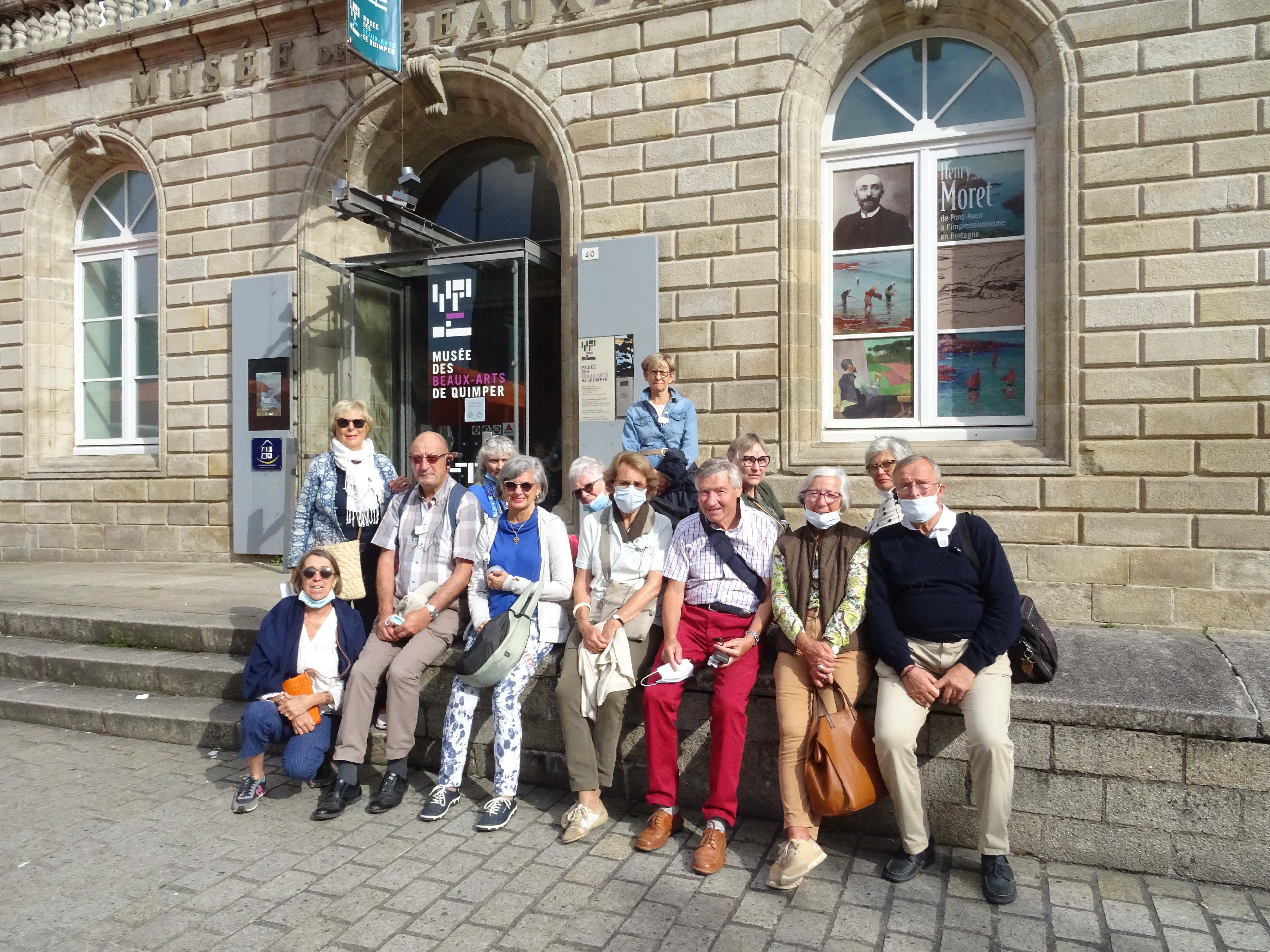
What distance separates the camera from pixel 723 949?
3021 millimetres

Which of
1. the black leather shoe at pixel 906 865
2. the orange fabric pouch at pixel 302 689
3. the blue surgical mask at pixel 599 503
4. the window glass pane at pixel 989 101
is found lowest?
the black leather shoe at pixel 906 865

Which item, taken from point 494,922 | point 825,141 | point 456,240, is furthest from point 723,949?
point 456,240

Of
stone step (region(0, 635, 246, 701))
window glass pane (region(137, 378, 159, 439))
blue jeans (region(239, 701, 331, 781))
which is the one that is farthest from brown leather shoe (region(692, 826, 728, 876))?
window glass pane (region(137, 378, 159, 439))

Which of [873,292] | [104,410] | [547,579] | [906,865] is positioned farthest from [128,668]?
[104,410]

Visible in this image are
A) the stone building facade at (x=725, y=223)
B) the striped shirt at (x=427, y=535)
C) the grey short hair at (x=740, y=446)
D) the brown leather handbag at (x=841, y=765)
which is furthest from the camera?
the stone building facade at (x=725, y=223)

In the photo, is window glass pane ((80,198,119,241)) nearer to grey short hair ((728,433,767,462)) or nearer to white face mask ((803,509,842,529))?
grey short hair ((728,433,767,462))

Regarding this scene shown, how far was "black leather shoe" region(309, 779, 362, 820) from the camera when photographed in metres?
4.13

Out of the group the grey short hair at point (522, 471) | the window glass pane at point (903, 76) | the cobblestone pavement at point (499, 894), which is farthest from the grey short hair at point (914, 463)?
the window glass pane at point (903, 76)

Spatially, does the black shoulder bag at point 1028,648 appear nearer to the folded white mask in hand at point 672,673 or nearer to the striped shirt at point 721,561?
the striped shirt at point 721,561

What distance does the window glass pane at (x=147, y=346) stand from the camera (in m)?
10.7

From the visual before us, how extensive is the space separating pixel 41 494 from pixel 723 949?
1100cm

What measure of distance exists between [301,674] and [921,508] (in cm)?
322

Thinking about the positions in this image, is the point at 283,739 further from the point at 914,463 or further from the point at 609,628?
the point at 914,463

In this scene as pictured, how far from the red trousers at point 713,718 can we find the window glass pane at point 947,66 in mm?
5600
